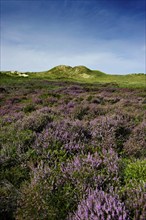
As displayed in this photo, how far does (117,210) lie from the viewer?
2.18 metres

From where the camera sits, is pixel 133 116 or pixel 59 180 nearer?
pixel 59 180

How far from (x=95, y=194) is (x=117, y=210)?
1.25ft

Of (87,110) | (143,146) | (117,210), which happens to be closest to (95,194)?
(117,210)

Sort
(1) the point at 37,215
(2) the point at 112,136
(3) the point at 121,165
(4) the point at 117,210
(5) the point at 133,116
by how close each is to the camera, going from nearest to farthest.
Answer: (4) the point at 117,210 < (1) the point at 37,215 < (3) the point at 121,165 < (2) the point at 112,136 < (5) the point at 133,116

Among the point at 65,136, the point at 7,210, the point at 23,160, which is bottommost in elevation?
the point at 7,210

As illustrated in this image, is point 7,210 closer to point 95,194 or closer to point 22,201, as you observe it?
point 22,201

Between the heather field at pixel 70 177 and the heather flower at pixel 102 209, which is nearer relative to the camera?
the heather flower at pixel 102 209

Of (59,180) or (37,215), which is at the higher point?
(59,180)

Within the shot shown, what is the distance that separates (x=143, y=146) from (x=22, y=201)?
3.23 meters

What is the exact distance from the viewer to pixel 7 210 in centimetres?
310

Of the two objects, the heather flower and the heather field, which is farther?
the heather field

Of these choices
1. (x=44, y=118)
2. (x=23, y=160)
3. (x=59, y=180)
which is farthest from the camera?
(x=44, y=118)

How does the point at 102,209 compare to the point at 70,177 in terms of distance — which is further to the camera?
the point at 70,177

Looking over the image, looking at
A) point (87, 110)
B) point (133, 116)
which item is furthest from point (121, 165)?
point (87, 110)
